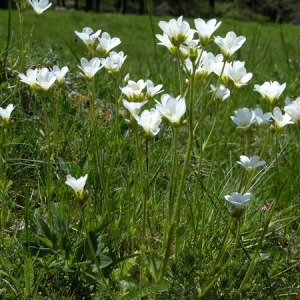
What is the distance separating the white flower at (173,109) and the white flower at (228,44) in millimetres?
277

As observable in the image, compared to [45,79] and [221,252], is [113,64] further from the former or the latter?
[221,252]

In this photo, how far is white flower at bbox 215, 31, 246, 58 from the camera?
1.56 m

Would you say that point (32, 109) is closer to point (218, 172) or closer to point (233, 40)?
point (218, 172)

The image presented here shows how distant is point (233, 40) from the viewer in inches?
62.6

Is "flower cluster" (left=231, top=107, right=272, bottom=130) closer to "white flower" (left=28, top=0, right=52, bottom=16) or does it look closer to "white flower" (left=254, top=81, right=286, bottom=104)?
"white flower" (left=254, top=81, right=286, bottom=104)

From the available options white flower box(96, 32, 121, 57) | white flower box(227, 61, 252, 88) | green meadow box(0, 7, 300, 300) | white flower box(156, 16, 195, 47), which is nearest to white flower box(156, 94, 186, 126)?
green meadow box(0, 7, 300, 300)

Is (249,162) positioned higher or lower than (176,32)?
lower

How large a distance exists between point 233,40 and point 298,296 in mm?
813

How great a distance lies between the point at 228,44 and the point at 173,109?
1.07 ft

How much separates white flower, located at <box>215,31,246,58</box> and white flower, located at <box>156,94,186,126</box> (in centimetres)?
28

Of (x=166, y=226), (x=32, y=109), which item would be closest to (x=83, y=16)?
(x=32, y=109)

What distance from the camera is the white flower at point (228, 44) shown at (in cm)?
156

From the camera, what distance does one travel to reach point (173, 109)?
138 cm

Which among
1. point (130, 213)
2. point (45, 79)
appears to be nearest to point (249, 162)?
point (130, 213)
